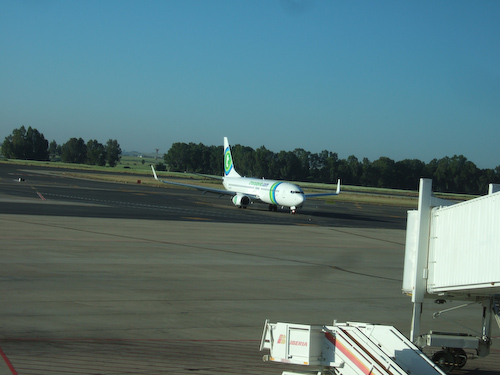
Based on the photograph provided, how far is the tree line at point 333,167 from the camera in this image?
76625mm

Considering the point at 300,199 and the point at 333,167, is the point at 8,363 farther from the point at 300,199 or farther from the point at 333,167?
the point at 333,167

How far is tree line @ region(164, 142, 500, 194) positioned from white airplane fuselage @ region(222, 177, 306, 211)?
79.3 ft

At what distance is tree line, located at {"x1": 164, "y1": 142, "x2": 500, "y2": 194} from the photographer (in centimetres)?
7662

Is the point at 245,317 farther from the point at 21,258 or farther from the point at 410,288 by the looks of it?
the point at 21,258

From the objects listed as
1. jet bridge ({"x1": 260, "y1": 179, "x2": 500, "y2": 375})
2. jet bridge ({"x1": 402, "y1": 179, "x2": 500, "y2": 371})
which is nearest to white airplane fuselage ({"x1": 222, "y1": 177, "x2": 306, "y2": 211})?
jet bridge ({"x1": 402, "y1": 179, "x2": 500, "y2": 371})

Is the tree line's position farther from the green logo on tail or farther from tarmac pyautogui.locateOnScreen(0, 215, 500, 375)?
tarmac pyautogui.locateOnScreen(0, 215, 500, 375)

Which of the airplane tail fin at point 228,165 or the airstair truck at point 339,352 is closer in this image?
the airstair truck at point 339,352

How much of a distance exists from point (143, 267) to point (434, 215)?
46.2ft

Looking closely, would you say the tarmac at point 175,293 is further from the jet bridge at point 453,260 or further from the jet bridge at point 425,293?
the jet bridge at point 425,293

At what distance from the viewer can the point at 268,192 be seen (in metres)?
58.0

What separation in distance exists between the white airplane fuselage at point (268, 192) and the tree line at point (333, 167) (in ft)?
79.3

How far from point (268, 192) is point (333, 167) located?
315ft

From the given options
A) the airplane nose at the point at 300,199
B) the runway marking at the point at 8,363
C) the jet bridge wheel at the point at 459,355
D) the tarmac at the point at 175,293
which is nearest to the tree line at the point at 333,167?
the airplane nose at the point at 300,199

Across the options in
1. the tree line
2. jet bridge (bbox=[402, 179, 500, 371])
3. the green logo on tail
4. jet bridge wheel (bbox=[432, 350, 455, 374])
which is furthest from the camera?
the tree line
